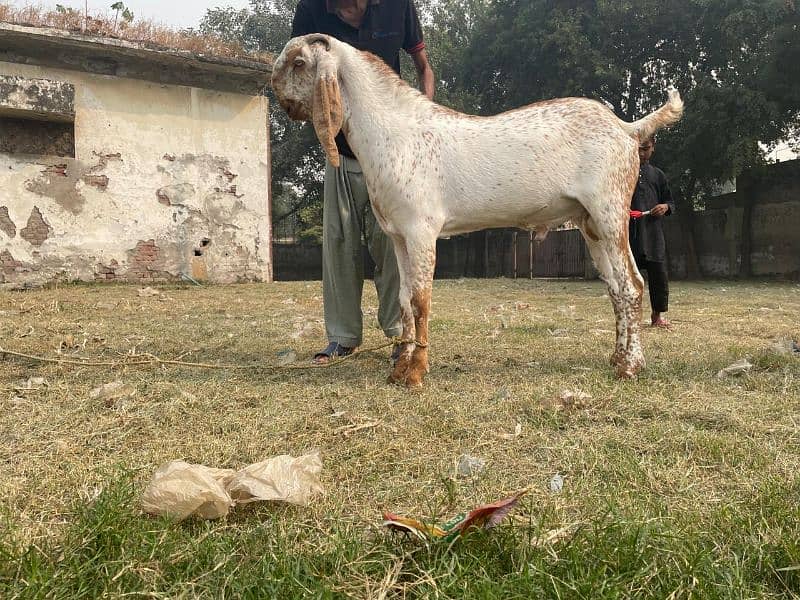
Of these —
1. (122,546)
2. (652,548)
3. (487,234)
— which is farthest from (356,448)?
(487,234)

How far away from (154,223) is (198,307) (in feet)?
14.3

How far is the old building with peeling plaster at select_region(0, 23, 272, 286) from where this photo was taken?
31.7 ft

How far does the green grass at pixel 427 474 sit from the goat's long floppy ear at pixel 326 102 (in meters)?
1.30

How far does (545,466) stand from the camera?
6.20ft

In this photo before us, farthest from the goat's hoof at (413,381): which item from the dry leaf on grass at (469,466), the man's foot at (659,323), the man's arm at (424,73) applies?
the man's foot at (659,323)

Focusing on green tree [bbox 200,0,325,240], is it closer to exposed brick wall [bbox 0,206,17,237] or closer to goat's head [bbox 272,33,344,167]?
exposed brick wall [bbox 0,206,17,237]

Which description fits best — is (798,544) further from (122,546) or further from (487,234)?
(487,234)

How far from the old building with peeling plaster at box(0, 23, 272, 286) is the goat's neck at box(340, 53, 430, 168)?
812 centimetres

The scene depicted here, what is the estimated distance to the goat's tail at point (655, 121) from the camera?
3414 mm

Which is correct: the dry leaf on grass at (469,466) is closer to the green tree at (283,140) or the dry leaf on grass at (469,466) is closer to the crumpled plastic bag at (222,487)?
the crumpled plastic bag at (222,487)

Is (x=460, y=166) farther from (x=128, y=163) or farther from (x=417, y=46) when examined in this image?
(x=128, y=163)

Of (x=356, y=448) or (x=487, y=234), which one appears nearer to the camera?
(x=356, y=448)

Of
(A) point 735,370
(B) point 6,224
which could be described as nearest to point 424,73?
(A) point 735,370

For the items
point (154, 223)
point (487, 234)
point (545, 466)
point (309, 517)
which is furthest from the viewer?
point (487, 234)
